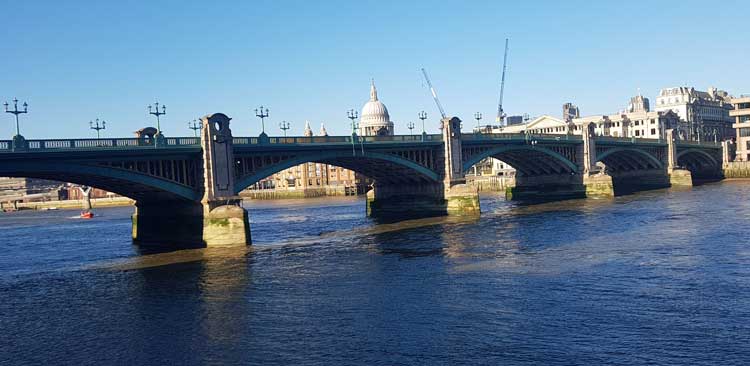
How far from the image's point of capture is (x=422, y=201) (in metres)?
89.2

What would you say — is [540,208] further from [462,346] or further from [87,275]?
[462,346]

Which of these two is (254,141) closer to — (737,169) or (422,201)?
(422,201)

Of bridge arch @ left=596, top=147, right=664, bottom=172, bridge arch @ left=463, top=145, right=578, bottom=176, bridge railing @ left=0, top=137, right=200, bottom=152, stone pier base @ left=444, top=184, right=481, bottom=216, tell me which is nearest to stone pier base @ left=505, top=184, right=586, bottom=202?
bridge arch @ left=463, top=145, right=578, bottom=176

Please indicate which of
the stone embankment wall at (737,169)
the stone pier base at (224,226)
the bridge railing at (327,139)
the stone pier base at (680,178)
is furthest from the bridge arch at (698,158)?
the stone pier base at (224,226)

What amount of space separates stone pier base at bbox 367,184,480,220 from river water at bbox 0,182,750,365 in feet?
68.1

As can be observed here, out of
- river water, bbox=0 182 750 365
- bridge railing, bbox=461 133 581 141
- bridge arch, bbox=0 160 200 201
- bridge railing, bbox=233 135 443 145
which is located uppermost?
bridge railing, bbox=461 133 581 141

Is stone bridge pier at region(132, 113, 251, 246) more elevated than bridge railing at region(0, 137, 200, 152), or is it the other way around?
bridge railing at region(0, 137, 200, 152)

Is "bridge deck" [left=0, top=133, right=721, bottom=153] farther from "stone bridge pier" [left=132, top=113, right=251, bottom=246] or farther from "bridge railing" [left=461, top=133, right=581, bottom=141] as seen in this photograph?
"stone bridge pier" [left=132, top=113, right=251, bottom=246]

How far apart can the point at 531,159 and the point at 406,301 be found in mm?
78223

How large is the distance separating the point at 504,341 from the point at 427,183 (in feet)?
206

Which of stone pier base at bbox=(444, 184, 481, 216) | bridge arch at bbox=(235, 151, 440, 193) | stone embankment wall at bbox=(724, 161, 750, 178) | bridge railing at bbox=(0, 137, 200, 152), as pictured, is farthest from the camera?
stone embankment wall at bbox=(724, 161, 750, 178)

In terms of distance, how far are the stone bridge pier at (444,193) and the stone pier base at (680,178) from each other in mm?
60738

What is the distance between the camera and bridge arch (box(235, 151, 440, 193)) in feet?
218

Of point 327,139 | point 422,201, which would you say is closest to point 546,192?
point 422,201
